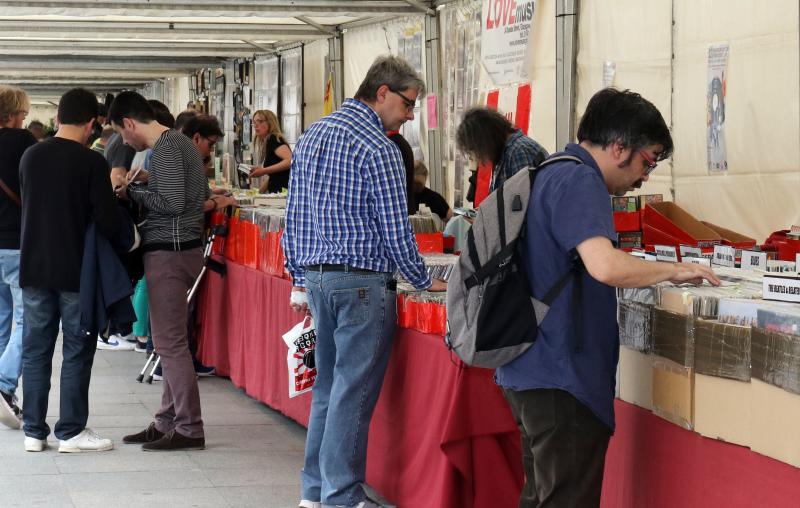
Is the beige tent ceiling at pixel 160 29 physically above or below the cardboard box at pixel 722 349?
above

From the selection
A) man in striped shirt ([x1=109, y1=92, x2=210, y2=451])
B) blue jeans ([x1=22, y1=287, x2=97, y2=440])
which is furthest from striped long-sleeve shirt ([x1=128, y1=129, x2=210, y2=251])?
blue jeans ([x1=22, y1=287, x2=97, y2=440])

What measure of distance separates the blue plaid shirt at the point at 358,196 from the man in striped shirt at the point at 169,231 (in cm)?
124

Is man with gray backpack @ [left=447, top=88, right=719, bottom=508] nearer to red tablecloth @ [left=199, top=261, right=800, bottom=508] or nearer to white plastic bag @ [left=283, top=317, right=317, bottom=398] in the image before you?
red tablecloth @ [left=199, top=261, right=800, bottom=508]

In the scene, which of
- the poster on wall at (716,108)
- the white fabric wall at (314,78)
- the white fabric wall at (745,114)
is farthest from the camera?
the white fabric wall at (314,78)

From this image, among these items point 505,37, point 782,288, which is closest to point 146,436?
point 782,288

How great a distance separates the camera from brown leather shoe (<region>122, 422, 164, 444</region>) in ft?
16.0

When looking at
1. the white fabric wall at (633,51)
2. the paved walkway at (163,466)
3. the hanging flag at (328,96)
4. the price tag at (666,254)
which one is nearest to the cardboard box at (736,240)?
the price tag at (666,254)

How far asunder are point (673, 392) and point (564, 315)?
1.14 feet

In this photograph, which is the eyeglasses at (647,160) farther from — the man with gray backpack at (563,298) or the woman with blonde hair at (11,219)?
the woman with blonde hair at (11,219)

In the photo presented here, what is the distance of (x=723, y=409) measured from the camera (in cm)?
237

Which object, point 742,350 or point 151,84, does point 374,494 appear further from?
point 151,84

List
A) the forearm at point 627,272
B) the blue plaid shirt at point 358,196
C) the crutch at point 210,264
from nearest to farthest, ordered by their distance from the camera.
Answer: the forearm at point 627,272
the blue plaid shirt at point 358,196
the crutch at point 210,264

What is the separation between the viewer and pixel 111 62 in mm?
16891

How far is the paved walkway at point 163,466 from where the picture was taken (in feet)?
13.4
